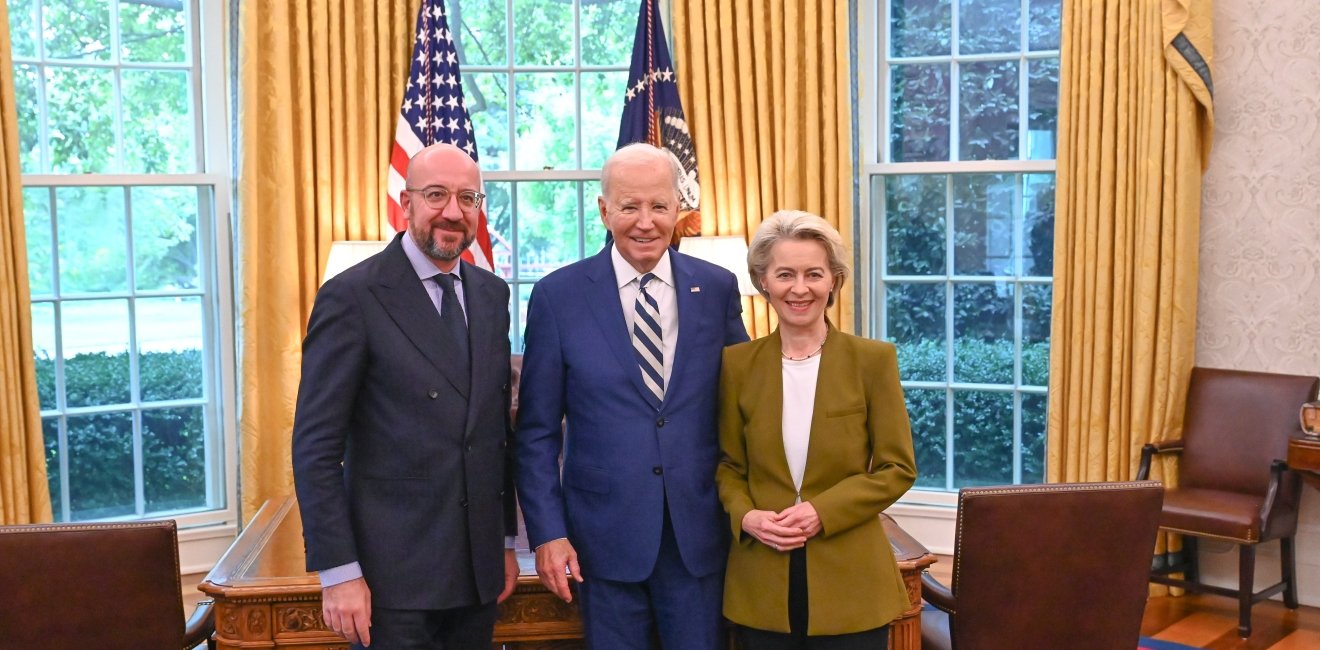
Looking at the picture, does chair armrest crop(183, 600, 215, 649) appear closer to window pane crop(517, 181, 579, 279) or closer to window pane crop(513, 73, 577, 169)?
window pane crop(517, 181, 579, 279)

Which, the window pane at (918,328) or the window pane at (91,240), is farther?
the window pane at (918,328)

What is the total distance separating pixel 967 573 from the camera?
2625 mm

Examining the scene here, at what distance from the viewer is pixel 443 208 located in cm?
212

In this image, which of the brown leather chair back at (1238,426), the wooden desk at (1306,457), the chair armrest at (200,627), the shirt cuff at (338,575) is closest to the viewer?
the shirt cuff at (338,575)

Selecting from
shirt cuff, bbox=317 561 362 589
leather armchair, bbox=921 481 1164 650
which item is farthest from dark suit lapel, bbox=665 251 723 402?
leather armchair, bbox=921 481 1164 650

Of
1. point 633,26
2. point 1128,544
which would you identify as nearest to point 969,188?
point 633,26

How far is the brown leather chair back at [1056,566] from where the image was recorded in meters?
2.62

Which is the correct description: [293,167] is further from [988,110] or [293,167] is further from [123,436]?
[988,110]

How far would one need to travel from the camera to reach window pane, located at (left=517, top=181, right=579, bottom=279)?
18.0 feet

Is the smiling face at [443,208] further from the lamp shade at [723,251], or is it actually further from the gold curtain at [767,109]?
the gold curtain at [767,109]

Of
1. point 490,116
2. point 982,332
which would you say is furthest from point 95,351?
point 982,332

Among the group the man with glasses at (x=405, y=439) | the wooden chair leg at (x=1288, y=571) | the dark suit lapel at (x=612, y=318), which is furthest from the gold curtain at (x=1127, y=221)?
the man with glasses at (x=405, y=439)

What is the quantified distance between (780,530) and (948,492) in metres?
3.44

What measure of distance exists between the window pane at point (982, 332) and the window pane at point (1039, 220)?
7.2 inches
